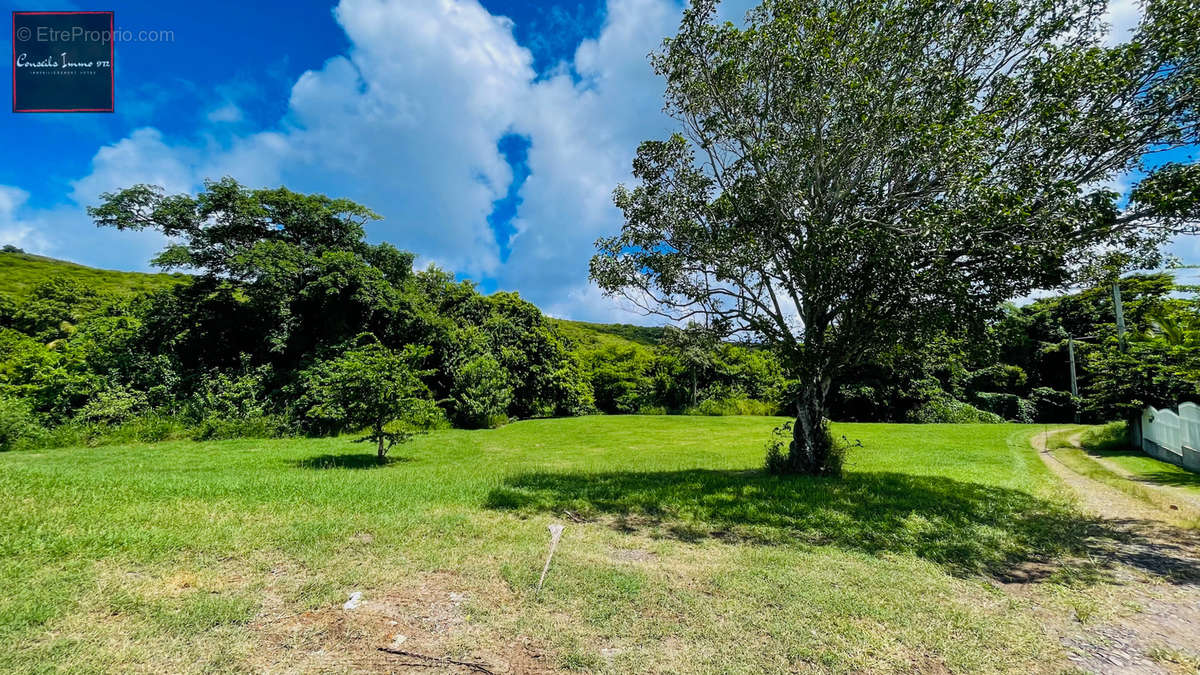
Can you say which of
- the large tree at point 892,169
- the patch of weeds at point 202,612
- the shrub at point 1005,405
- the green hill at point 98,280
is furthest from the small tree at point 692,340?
the shrub at point 1005,405

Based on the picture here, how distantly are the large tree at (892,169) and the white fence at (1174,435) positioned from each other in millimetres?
7140

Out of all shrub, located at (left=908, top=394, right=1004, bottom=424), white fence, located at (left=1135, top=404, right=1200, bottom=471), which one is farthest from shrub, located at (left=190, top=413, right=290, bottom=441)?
shrub, located at (left=908, top=394, right=1004, bottom=424)

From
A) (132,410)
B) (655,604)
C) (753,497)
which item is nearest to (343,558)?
(655,604)

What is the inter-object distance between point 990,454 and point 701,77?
1449cm

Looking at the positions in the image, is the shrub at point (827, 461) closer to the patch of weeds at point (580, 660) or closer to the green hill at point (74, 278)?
the patch of weeds at point (580, 660)

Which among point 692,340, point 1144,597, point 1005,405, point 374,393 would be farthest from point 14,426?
point 1005,405

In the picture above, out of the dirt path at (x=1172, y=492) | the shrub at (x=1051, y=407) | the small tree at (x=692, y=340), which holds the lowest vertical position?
the shrub at (x=1051, y=407)

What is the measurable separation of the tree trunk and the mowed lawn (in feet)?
3.00

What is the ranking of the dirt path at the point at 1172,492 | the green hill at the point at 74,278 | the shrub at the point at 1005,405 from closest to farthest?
the dirt path at the point at 1172,492
the shrub at the point at 1005,405
the green hill at the point at 74,278

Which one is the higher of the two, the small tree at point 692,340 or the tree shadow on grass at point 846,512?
the small tree at point 692,340

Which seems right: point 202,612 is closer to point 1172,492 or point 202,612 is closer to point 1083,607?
point 1083,607

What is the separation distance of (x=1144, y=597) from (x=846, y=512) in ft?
10.1

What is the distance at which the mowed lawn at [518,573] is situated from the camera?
10.1 feet

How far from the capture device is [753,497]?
7977mm
